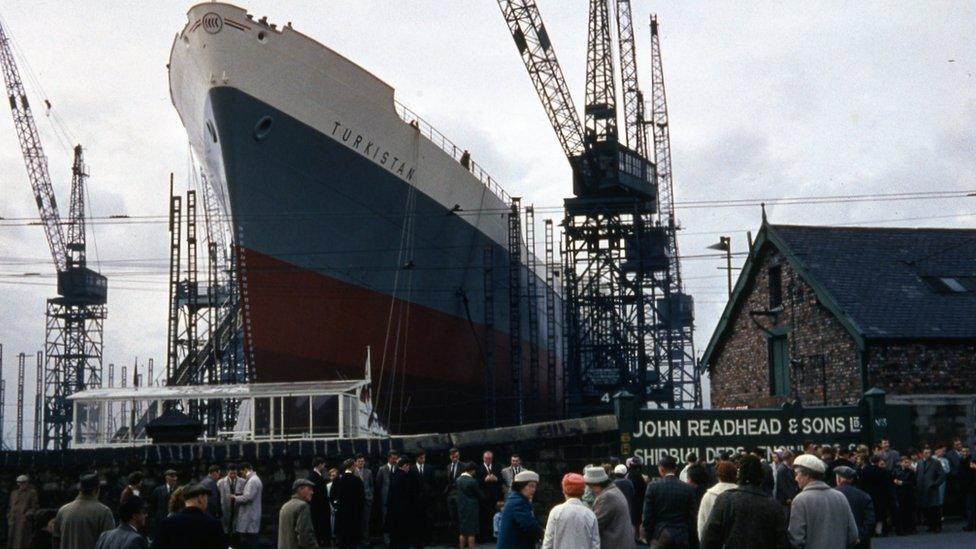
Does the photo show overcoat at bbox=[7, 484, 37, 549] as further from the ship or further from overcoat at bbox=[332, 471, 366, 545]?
the ship

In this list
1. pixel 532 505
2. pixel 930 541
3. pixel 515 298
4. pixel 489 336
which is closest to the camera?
pixel 532 505

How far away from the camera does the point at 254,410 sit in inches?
992

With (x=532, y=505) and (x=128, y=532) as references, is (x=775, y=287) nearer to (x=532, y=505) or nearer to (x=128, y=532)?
(x=532, y=505)

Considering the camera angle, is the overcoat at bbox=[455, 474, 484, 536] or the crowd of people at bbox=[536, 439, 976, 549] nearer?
the crowd of people at bbox=[536, 439, 976, 549]

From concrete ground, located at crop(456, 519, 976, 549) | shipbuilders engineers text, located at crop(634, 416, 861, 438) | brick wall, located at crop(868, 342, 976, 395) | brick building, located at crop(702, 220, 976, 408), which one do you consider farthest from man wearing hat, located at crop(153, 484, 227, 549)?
brick wall, located at crop(868, 342, 976, 395)

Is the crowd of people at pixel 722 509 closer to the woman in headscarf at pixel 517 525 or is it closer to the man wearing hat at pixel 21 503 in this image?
the woman in headscarf at pixel 517 525

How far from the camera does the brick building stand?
2594 centimetres

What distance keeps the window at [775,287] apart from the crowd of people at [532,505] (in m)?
8.90

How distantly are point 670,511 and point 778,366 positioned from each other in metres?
20.7

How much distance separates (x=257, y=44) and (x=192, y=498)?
86.6 feet

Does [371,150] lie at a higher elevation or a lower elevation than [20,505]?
higher

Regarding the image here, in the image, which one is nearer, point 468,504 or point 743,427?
point 468,504

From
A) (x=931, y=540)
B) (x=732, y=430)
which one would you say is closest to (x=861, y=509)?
(x=931, y=540)

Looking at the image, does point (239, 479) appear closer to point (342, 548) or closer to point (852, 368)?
point (342, 548)
